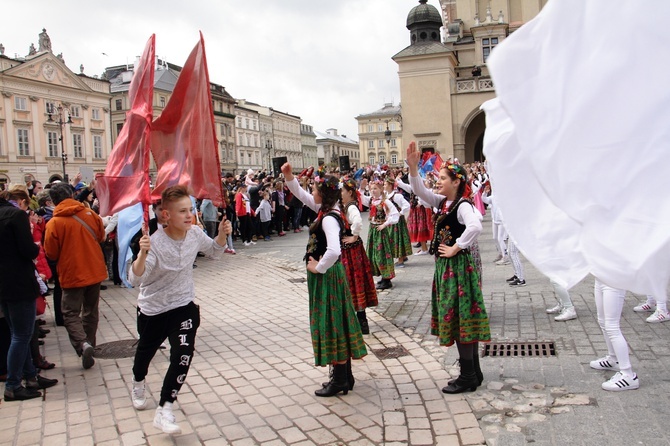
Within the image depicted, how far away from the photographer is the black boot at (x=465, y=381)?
203 inches

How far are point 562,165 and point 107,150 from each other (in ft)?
216

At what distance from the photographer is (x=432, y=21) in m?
40.8

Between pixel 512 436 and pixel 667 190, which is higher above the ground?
pixel 667 190

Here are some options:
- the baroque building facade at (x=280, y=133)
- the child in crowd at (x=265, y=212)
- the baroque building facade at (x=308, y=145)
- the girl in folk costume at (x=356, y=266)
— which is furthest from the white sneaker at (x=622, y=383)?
the baroque building facade at (x=308, y=145)

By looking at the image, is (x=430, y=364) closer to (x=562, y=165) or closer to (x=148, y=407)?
(x=148, y=407)

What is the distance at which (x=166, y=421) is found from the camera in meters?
4.41

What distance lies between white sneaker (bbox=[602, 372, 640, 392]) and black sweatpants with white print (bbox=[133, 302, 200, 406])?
3516 millimetres

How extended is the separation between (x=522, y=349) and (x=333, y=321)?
2.40m

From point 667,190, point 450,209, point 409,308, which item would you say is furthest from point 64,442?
point 409,308

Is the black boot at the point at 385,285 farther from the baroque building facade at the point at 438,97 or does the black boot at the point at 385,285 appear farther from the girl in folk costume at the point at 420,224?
the baroque building facade at the point at 438,97

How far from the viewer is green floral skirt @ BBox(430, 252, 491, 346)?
5.09 m

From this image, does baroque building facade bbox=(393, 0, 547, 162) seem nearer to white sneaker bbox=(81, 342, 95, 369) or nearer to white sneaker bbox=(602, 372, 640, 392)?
white sneaker bbox=(81, 342, 95, 369)

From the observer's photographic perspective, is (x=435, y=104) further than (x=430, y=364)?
Yes

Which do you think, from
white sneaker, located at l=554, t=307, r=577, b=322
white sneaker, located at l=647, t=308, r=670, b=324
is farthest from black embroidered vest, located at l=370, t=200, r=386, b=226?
white sneaker, located at l=647, t=308, r=670, b=324
